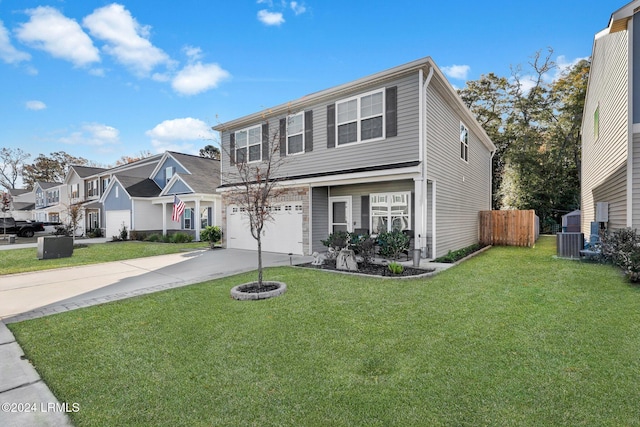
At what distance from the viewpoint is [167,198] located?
2044cm

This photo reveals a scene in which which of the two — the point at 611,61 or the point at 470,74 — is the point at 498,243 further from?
the point at 470,74

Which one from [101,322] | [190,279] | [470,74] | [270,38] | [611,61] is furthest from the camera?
[470,74]

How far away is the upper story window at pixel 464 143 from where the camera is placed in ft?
42.1

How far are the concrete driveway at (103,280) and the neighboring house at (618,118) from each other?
8.82 metres

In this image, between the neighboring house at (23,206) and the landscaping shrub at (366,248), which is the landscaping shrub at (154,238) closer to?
the landscaping shrub at (366,248)

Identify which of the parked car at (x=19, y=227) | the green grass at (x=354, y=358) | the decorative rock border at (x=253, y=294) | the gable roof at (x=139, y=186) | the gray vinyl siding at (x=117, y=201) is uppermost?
the gable roof at (x=139, y=186)

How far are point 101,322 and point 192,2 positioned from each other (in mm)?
10510

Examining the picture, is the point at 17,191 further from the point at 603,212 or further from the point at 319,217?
the point at 603,212

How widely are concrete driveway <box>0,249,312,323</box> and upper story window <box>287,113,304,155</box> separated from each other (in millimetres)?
4075

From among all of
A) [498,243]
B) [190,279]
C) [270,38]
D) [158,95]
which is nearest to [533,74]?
[498,243]

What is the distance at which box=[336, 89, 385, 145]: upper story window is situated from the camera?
9.76 meters

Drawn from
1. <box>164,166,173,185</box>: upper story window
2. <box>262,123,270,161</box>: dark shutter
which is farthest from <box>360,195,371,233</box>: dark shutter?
<box>164,166,173,185</box>: upper story window

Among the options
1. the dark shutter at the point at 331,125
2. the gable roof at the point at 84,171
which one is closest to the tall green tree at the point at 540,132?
the dark shutter at the point at 331,125

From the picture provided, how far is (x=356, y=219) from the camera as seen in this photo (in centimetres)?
1175
